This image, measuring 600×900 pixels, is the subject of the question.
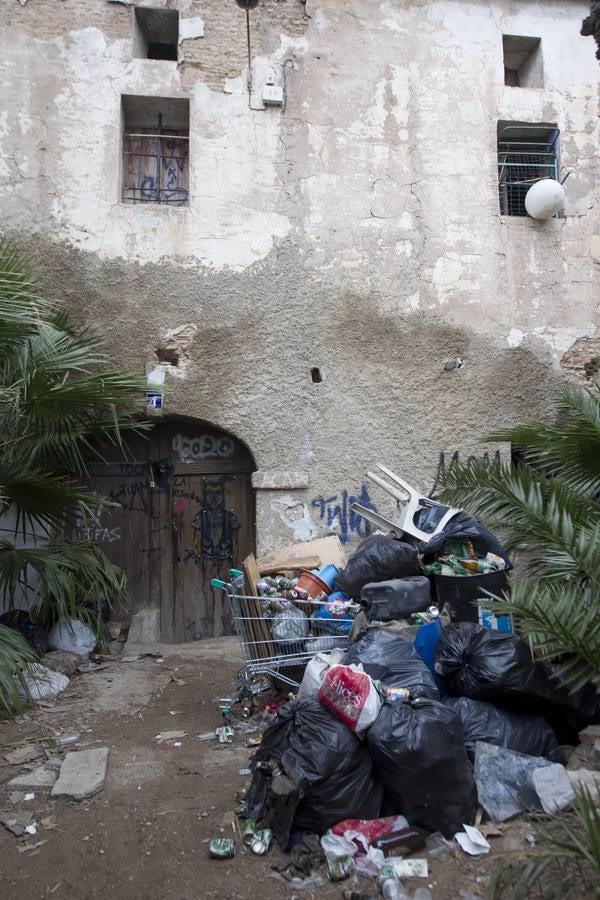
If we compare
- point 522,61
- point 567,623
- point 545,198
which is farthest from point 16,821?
point 522,61

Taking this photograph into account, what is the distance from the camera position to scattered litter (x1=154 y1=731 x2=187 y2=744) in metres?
3.77

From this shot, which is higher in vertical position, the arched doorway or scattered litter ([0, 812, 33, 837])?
the arched doorway

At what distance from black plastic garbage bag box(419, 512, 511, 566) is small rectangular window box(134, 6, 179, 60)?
551cm

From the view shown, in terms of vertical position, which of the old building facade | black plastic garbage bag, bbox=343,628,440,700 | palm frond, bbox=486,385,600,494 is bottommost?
black plastic garbage bag, bbox=343,628,440,700

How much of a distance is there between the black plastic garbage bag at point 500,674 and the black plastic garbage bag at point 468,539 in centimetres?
94

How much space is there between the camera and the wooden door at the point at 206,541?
626cm

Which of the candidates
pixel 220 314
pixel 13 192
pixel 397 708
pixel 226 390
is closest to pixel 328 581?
pixel 397 708

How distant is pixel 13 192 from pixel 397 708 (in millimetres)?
5586

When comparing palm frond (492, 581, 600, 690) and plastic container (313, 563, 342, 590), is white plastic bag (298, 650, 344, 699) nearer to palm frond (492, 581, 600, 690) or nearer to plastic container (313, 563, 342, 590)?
palm frond (492, 581, 600, 690)

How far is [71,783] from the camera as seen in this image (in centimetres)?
317

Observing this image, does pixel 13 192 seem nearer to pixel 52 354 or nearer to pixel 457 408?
pixel 52 354

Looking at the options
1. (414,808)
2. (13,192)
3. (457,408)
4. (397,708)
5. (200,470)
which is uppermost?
(13,192)

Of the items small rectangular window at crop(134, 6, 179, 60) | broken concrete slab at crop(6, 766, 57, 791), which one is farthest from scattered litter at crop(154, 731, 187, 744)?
small rectangular window at crop(134, 6, 179, 60)

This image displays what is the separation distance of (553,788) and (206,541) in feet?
13.7
